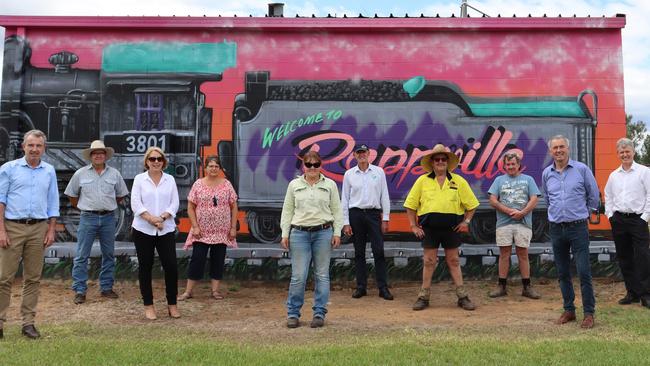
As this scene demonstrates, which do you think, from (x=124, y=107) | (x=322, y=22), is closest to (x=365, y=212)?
(x=322, y=22)

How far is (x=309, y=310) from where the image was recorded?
6.39m

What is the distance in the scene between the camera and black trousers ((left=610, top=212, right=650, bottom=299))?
632 cm

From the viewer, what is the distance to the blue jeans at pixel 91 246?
22.3 feet

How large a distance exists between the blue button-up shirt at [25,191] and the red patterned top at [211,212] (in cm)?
180

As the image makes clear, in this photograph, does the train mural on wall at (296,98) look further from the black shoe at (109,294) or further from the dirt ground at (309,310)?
the black shoe at (109,294)

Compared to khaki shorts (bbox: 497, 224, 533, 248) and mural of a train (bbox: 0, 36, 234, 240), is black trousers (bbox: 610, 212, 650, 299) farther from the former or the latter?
mural of a train (bbox: 0, 36, 234, 240)

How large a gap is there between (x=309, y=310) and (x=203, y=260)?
1.54 meters

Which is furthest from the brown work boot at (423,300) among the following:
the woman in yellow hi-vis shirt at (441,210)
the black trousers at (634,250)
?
the black trousers at (634,250)

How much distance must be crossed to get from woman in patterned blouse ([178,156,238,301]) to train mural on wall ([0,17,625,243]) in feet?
3.38

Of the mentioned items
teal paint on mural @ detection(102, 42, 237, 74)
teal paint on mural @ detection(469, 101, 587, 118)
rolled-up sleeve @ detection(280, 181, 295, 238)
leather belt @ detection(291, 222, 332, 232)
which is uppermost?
teal paint on mural @ detection(102, 42, 237, 74)

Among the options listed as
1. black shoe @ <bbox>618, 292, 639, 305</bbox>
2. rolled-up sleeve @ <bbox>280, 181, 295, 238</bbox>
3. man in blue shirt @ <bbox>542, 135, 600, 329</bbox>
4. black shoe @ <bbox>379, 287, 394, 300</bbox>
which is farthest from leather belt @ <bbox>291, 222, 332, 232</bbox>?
black shoe @ <bbox>618, 292, 639, 305</bbox>

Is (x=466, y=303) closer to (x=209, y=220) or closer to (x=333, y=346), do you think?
(x=333, y=346)

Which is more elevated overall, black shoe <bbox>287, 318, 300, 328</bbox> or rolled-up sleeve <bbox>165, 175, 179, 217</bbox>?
rolled-up sleeve <bbox>165, 175, 179, 217</bbox>

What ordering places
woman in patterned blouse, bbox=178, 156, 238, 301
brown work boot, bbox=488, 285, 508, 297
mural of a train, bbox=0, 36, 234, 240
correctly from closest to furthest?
woman in patterned blouse, bbox=178, 156, 238, 301, brown work boot, bbox=488, 285, 508, 297, mural of a train, bbox=0, 36, 234, 240
